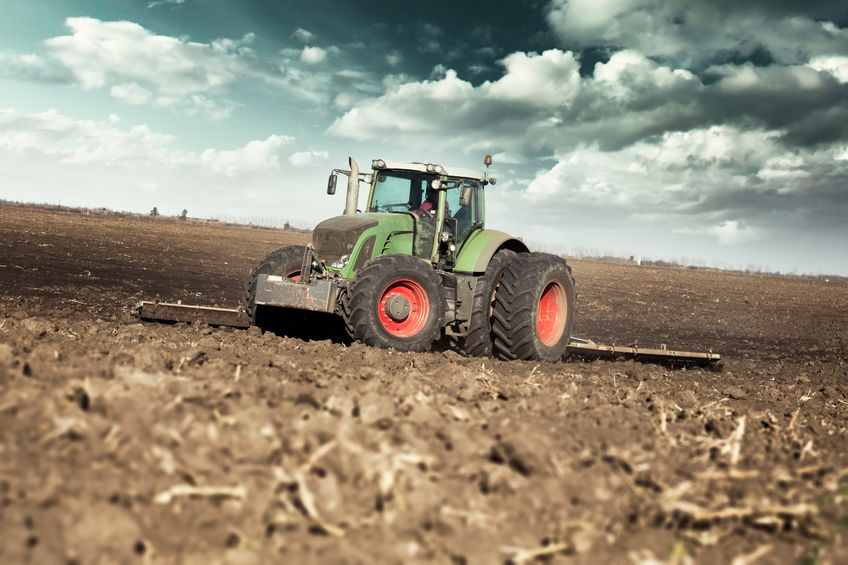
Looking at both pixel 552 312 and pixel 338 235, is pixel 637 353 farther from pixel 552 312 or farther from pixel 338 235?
pixel 338 235

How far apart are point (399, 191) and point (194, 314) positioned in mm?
3440

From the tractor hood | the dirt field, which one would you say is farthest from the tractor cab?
the dirt field

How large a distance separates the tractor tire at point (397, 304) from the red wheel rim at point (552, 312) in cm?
207

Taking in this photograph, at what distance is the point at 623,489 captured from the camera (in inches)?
116

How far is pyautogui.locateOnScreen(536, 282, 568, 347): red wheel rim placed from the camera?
29.6 feet

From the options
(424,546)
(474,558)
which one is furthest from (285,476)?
(474,558)

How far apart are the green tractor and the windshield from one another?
1 cm

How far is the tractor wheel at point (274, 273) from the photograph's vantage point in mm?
8219

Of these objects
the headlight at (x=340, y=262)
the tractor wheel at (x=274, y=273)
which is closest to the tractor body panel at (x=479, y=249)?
the headlight at (x=340, y=262)

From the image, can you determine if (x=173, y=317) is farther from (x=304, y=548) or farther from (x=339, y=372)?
(x=304, y=548)

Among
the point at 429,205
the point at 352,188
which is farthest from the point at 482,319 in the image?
the point at 352,188

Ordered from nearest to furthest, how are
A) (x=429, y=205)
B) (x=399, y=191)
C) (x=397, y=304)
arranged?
(x=397, y=304) → (x=429, y=205) → (x=399, y=191)

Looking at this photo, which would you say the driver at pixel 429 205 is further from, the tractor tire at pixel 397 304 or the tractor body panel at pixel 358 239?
the tractor tire at pixel 397 304

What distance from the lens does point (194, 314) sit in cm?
880
